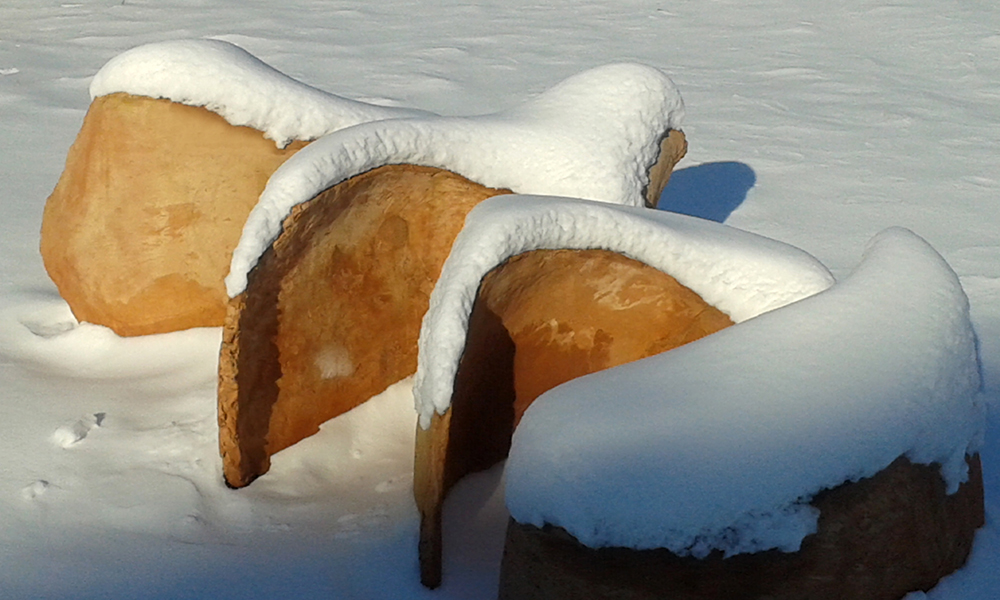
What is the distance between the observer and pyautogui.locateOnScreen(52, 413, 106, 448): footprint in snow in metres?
2.13

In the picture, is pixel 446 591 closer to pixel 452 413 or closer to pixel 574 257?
pixel 452 413

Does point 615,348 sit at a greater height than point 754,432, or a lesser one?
lesser

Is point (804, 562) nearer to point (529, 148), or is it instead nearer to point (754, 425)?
point (754, 425)

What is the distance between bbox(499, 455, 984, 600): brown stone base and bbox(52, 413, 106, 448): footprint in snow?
1.03 m

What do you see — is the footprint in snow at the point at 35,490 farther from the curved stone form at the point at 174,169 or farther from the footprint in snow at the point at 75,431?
the curved stone form at the point at 174,169

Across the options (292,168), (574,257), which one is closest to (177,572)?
(292,168)

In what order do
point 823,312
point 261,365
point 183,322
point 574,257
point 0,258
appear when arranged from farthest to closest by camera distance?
point 0,258, point 183,322, point 261,365, point 574,257, point 823,312

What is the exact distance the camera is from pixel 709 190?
11.9 ft

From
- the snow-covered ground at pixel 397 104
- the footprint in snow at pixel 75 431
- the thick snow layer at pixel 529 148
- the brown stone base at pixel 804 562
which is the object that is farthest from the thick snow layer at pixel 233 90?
the brown stone base at pixel 804 562

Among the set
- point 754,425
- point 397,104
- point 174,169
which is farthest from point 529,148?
point 397,104

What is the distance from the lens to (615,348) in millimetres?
2029

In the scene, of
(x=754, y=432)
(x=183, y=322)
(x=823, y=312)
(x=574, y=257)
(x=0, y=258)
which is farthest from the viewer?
(x=0, y=258)

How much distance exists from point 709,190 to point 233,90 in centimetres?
184

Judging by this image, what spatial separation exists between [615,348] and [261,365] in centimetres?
69
